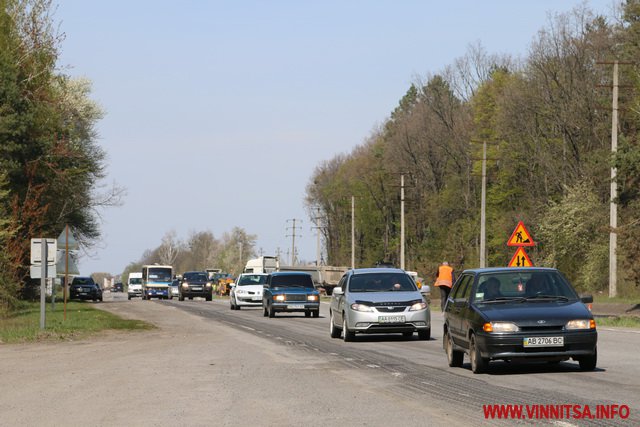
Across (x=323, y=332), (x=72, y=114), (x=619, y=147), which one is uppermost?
(x=72, y=114)

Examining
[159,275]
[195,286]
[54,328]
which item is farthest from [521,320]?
[159,275]

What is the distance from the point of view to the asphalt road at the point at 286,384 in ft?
38.8

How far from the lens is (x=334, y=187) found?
129 meters

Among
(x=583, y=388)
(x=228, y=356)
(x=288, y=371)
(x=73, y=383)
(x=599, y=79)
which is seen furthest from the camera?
(x=599, y=79)

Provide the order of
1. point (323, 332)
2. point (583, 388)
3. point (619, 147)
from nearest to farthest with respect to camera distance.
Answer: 1. point (583, 388)
2. point (323, 332)
3. point (619, 147)

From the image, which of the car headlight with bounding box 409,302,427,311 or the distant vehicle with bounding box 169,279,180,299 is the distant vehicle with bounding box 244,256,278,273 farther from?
the car headlight with bounding box 409,302,427,311

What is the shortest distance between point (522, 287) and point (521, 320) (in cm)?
119

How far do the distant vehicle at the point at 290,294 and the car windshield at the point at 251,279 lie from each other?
970 centimetres

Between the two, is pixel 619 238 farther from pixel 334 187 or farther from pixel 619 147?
pixel 334 187

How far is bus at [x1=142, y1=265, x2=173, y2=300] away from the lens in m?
89.1

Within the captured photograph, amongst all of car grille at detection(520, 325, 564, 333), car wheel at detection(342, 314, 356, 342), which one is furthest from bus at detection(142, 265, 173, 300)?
car grille at detection(520, 325, 564, 333)

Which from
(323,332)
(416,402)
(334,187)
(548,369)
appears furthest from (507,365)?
(334,187)

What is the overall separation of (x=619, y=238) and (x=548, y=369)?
33.8m

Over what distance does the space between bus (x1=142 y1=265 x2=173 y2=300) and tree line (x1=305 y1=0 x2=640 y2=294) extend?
19669 millimetres
